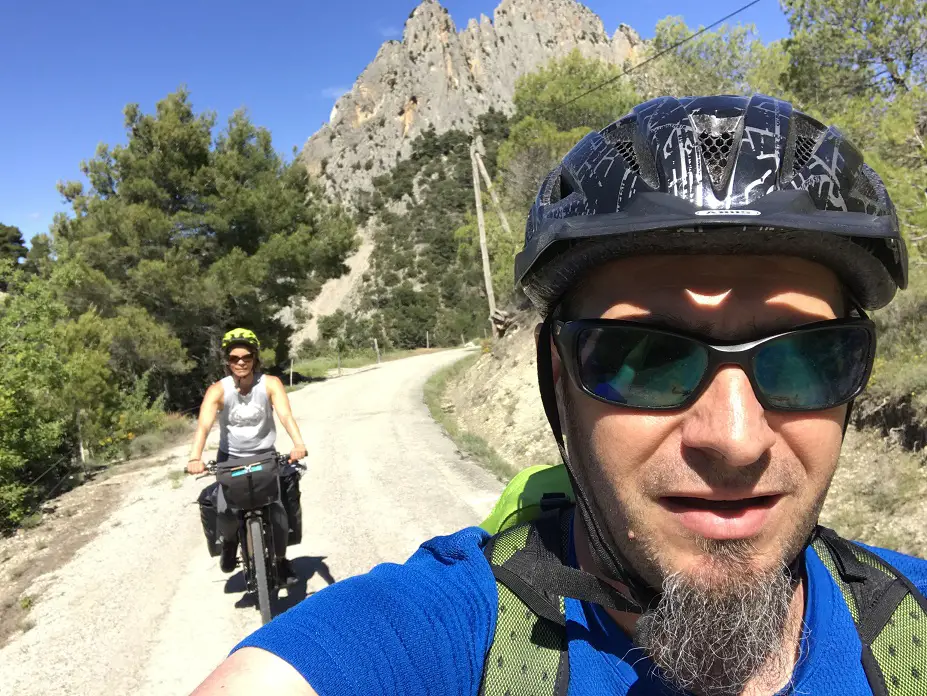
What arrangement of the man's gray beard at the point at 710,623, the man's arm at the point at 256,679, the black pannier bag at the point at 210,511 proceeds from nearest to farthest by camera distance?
1. the man's arm at the point at 256,679
2. the man's gray beard at the point at 710,623
3. the black pannier bag at the point at 210,511

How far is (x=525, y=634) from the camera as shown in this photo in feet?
3.38

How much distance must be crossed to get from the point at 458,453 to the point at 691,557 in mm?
7488

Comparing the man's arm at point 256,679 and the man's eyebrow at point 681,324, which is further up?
the man's eyebrow at point 681,324

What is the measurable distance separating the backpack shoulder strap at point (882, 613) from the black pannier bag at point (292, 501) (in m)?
3.53

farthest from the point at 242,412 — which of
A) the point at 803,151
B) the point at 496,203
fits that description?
the point at 496,203

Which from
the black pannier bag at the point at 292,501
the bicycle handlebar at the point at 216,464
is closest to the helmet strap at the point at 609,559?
the bicycle handlebar at the point at 216,464

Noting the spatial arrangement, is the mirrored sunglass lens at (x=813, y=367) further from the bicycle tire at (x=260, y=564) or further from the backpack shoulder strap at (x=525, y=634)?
the bicycle tire at (x=260, y=564)

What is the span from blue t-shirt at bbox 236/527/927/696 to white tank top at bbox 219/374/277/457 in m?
3.44

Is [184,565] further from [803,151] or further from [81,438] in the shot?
[81,438]

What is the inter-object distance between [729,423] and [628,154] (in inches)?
25.1

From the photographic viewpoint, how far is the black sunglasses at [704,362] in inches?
40.2

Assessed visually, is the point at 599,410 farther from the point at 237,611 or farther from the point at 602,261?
the point at 237,611

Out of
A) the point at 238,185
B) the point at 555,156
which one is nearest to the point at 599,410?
the point at 555,156

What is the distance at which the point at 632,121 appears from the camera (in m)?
1.33
